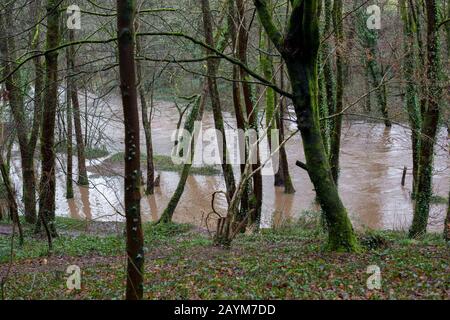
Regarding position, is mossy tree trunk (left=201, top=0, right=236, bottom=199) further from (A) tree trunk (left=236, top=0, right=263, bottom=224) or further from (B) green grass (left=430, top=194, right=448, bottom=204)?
(B) green grass (left=430, top=194, right=448, bottom=204)

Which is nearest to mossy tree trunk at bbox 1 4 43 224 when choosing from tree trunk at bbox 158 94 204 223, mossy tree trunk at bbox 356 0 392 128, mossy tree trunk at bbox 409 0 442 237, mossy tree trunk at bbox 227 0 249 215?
tree trunk at bbox 158 94 204 223

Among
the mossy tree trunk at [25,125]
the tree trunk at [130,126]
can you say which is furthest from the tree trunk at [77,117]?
the tree trunk at [130,126]

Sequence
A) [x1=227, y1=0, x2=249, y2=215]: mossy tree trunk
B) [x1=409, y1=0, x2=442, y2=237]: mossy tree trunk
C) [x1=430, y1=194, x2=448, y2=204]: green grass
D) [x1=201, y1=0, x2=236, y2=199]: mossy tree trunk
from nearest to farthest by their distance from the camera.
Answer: [x1=409, y1=0, x2=442, y2=237]: mossy tree trunk, [x1=201, y1=0, x2=236, y2=199]: mossy tree trunk, [x1=227, y1=0, x2=249, y2=215]: mossy tree trunk, [x1=430, y1=194, x2=448, y2=204]: green grass

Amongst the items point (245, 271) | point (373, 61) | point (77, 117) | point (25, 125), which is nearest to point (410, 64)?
point (245, 271)

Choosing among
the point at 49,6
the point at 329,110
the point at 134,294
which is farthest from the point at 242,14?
the point at 134,294

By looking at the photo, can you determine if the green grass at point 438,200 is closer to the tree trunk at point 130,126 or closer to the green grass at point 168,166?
the green grass at point 168,166

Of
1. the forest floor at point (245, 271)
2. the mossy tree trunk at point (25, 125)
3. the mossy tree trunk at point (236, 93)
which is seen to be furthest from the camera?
the mossy tree trunk at point (236, 93)

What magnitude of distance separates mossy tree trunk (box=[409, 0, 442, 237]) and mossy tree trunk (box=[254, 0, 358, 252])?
14.3 feet

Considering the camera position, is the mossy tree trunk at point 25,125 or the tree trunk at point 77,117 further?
the tree trunk at point 77,117

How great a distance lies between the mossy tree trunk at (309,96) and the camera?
855 centimetres

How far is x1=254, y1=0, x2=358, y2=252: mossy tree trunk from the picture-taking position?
8555mm

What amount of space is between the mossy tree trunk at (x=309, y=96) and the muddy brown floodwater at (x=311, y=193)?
8444mm

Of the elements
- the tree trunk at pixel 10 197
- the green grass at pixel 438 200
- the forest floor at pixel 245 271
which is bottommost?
the green grass at pixel 438 200

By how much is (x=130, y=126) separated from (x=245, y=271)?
3.87 meters
